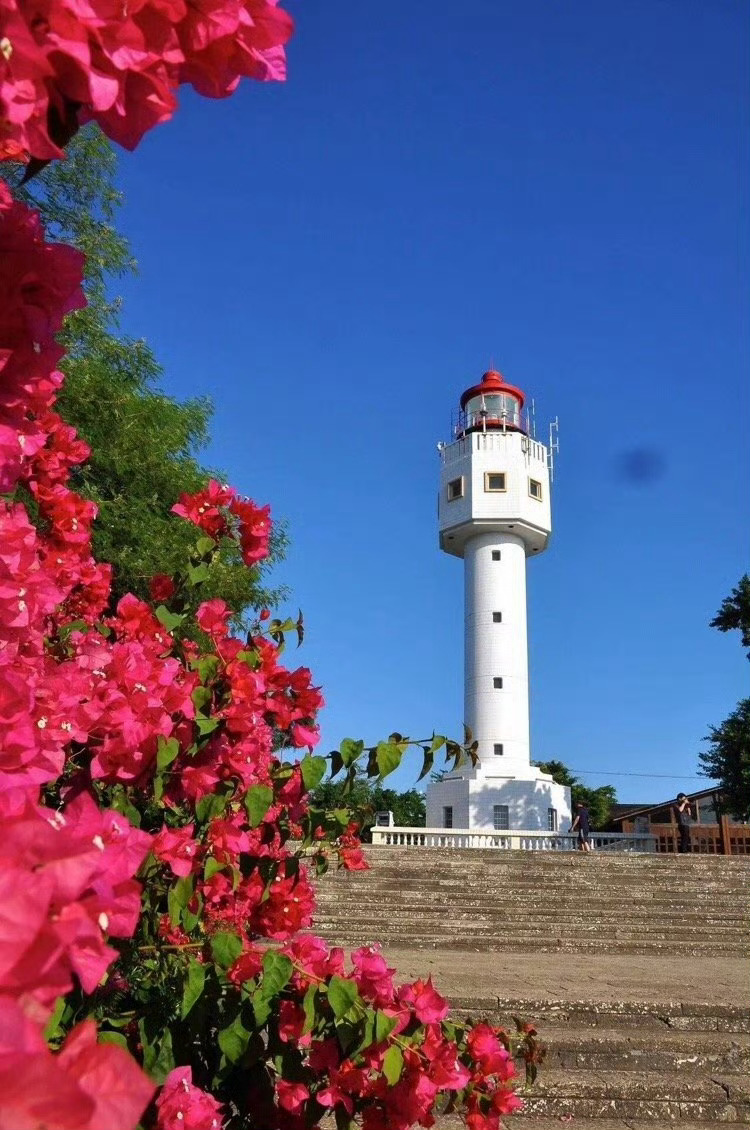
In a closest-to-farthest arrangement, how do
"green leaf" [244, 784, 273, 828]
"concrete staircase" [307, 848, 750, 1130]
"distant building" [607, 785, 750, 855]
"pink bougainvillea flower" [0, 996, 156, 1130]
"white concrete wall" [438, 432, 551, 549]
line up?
"pink bougainvillea flower" [0, 996, 156, 1130]
"green leaf" [244, 784, 273, 828]
"concrete staircase" [307, 848, 750, 1130]
"distant building" [607, 785, 750, 855]
"white concrete wall" [438, 432, 551, 549]

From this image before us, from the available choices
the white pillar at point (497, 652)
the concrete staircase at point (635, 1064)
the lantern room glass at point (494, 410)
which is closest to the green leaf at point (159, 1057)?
the concrete staircase at point (635, 1064)

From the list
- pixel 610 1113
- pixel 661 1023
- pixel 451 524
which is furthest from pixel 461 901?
pixel 451 524

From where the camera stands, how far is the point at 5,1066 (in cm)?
56

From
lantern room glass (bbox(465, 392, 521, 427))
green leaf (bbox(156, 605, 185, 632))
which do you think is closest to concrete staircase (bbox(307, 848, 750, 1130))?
green leaf (bbox(156, 605, 185, 632))

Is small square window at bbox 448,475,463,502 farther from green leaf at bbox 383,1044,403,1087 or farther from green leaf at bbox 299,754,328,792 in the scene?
green leaf at bbox 383,1044,403,1087

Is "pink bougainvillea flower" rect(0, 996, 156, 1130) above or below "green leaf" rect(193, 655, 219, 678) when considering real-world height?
below

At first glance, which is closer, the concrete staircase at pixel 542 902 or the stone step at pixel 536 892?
the concrete staircase at pixel 542 902

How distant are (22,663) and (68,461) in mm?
1111

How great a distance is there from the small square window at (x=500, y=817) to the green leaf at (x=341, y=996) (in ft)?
86.2

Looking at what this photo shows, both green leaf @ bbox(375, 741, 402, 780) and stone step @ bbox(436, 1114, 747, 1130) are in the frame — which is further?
stone step @ bbox(436, 1114, 747, 1130)

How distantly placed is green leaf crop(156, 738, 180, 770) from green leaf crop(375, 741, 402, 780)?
0.52m

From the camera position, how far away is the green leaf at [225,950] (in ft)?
6.49

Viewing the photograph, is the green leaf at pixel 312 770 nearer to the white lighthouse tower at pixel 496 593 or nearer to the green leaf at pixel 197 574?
the green leaf at pixel 197 574

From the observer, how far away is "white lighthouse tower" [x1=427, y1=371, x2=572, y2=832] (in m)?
27.7
